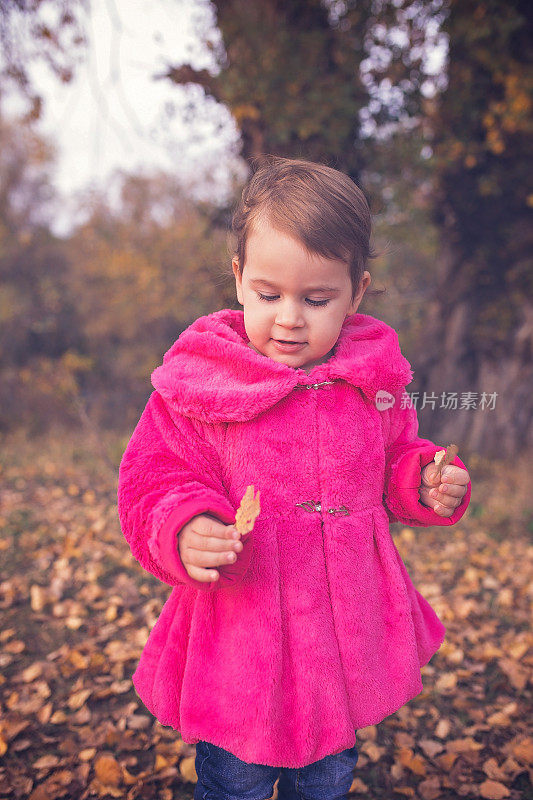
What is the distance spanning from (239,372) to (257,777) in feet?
3.65

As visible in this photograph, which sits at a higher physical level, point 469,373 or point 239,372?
point 469,373

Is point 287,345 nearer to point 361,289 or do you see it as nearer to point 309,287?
point 309,287

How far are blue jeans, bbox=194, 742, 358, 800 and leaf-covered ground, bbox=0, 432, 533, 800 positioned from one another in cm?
86

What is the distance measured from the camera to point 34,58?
554 cm

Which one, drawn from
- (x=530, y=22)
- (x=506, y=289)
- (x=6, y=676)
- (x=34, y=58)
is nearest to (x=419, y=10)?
(x=530, y=22)

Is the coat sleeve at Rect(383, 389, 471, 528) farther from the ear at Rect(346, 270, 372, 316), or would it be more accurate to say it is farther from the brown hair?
the brown hair

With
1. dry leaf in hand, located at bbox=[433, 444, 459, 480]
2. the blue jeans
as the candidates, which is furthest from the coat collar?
the blue jeans

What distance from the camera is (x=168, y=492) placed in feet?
4.25

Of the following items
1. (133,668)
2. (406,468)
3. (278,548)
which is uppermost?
(406,468)

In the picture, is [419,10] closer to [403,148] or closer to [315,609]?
[403,148]

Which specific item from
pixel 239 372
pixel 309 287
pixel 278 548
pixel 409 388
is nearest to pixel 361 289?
pixel 309 287

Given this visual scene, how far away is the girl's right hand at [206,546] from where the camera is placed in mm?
1197

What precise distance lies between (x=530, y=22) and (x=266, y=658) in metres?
5.95

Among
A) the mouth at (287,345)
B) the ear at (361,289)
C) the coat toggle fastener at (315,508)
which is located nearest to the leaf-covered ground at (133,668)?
the coat toggle fastener at (315,508)
